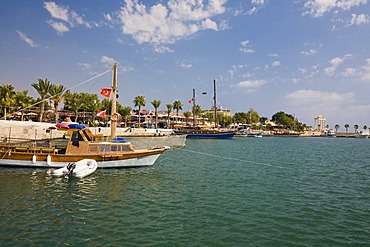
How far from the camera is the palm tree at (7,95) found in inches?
2260

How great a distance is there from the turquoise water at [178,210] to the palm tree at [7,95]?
46480mm

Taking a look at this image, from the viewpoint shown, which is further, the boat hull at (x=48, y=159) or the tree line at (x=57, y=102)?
the tree line at (x=57, y=102)

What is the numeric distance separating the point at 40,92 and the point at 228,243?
235 ft

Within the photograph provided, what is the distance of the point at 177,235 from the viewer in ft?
32.6

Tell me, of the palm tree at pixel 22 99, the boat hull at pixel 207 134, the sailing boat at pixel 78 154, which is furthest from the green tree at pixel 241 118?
the sailing boat at pixel 78 154

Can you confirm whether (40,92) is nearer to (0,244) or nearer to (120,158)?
(120,158)

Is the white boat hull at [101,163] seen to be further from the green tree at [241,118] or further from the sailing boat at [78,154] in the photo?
the green tree at [241,118]

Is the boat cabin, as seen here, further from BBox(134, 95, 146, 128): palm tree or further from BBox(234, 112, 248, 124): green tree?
BBox(234, 112, 248, 124): green tree

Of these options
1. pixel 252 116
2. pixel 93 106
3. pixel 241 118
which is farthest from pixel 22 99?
pixel 252 116

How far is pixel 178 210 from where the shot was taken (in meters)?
12.8

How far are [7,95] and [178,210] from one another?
208ft

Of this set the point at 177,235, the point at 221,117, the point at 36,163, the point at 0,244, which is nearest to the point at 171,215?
the point at 177,235

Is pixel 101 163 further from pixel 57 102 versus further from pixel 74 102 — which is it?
pixel 74 102

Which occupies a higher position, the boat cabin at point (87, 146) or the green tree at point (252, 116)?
the green tree at point (252, 116)
